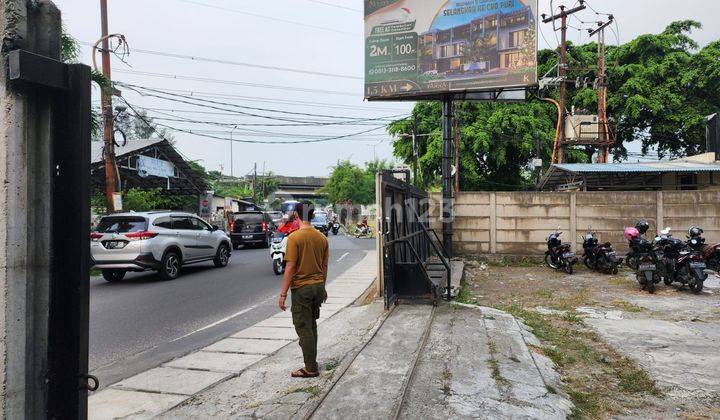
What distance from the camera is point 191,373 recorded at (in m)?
5.24

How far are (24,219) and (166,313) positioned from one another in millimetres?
7278

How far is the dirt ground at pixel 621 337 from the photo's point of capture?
4.62 metres

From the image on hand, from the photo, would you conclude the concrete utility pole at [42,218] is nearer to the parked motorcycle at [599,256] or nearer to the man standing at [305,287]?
the man standing at [305,287]

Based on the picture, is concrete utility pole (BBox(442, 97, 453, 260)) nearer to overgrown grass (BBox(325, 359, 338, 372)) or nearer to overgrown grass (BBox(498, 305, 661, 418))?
overgrown grass (BBox(498, 305, 661, 418))

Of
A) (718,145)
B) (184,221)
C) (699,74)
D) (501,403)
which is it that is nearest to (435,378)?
(501,403)

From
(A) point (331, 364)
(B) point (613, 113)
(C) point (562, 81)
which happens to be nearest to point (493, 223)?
(A) point (331, 364)

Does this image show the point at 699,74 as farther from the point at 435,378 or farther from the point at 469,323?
the point at 435,378

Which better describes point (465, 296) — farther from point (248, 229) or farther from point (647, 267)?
point (248, 229)

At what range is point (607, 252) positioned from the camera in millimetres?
12609

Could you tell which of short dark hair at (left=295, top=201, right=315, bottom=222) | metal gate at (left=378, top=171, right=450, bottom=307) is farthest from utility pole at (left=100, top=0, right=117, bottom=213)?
short dark hair at (left=295, top=201, right=315, bottom=222)

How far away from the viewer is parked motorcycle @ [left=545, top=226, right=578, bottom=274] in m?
12.8

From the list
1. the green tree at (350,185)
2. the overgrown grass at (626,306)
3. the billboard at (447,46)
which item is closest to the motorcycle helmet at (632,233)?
the overgrown grass at (626,306)

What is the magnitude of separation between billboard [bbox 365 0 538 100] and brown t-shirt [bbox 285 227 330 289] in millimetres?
8655

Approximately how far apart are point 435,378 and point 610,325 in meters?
4.01
